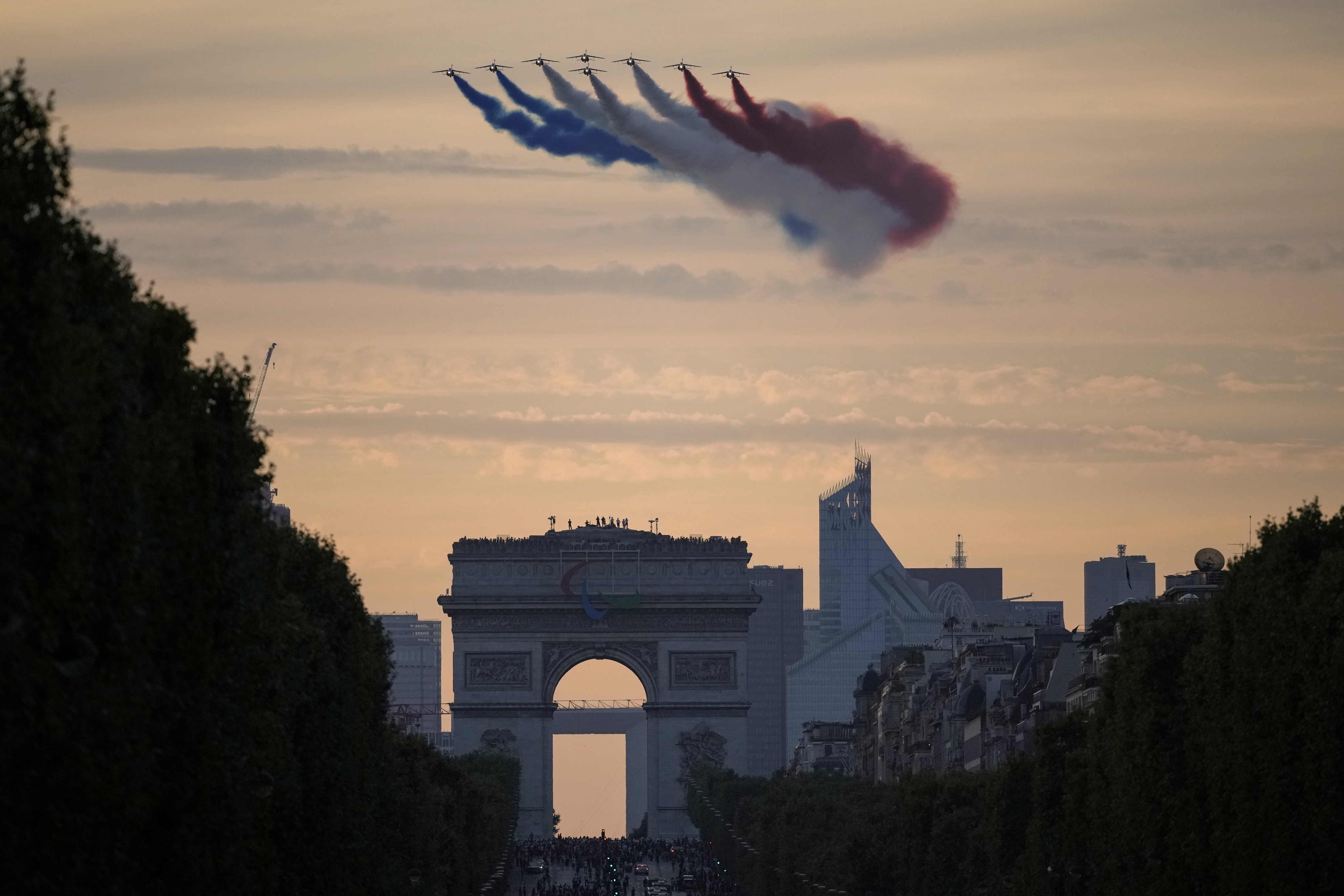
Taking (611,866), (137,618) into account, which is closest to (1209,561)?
(611,866)

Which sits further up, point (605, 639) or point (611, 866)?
point (605, 639)

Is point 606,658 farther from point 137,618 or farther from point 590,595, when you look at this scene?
point 137,618

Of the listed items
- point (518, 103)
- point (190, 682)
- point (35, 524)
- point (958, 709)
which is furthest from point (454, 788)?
point (35, 524)

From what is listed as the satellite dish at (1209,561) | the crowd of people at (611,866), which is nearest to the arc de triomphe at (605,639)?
the crowd of people at (611,866)

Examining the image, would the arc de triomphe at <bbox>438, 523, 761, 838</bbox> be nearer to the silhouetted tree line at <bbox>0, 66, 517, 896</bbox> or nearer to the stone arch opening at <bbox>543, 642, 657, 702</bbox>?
the stone arch opening at <bbox>543, 642, 657, 702</bbox>

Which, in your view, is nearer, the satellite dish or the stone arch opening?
the satellite dish

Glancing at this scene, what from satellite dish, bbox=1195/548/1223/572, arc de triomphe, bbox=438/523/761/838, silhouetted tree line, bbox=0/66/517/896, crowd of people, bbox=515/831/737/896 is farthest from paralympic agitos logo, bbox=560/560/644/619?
A: silhouetted tree line, bbox=0/66/517/896

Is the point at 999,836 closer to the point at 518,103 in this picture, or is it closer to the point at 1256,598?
the point at 1256,598
